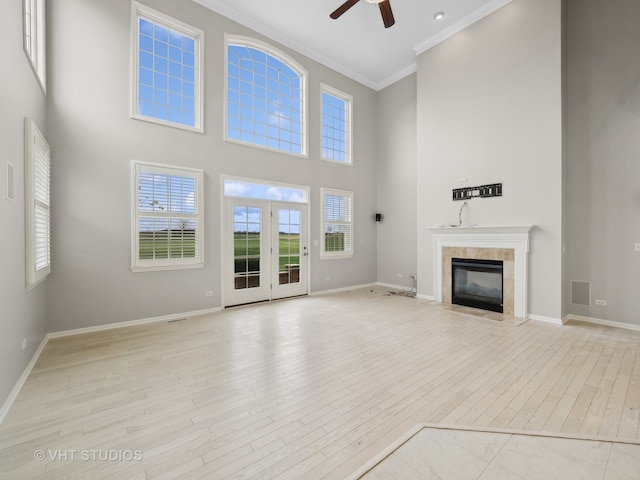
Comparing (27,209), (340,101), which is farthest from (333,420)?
(340,101)

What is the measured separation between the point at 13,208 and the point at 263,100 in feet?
14.7

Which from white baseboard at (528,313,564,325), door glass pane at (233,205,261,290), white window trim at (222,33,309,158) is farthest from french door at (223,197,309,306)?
white baseboard at (528,313,564,325)

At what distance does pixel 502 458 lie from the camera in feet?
5.48

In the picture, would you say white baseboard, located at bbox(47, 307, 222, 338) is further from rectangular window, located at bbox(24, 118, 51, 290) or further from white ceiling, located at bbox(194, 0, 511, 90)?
white ceiling, located at bbox(194, 0, 511, 90)

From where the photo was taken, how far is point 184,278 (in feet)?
15.3

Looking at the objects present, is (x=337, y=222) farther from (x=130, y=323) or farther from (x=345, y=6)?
(x=130, y=323)

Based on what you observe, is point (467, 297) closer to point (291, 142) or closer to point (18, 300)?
point (291, 142)

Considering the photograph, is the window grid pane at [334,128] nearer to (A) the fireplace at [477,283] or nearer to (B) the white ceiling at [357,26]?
(B) the white ceiling at [357,26]

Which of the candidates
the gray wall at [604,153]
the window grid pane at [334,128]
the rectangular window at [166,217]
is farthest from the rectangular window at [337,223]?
the gray wall at [604,153]

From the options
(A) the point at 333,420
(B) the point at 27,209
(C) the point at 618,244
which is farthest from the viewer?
(C) the point at 618,244

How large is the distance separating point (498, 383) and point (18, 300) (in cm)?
438

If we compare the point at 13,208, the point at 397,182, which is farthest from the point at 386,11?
the point at 13,208

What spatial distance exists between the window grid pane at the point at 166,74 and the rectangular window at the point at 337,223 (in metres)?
3.17

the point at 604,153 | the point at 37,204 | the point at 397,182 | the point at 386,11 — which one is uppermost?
the point at 386,11
